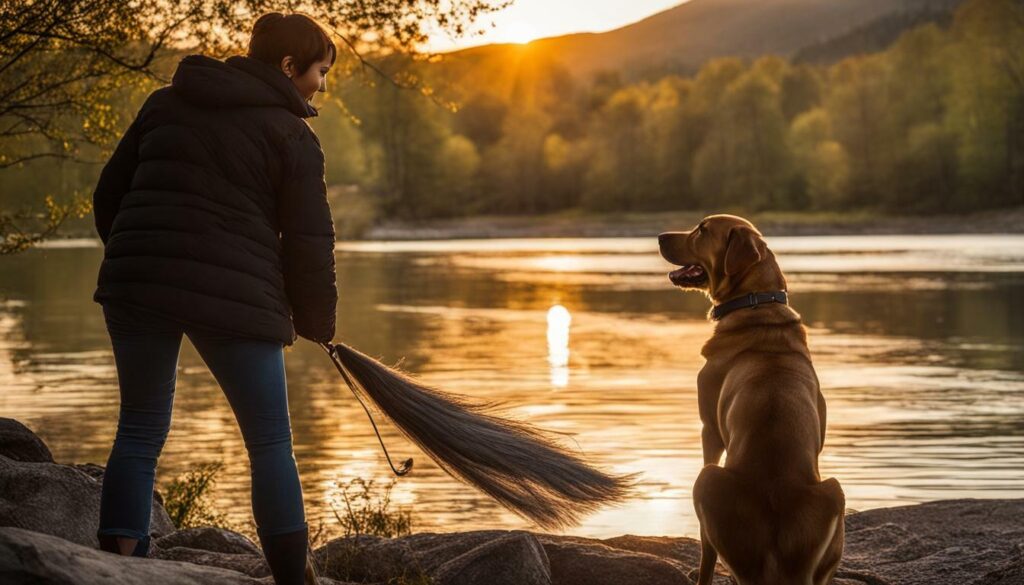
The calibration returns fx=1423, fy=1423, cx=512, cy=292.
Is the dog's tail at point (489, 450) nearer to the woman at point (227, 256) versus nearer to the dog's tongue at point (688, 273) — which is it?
the woman at point (227, 256)

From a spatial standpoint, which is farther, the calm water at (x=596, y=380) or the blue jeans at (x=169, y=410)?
the calm water at (x=596, y=380)

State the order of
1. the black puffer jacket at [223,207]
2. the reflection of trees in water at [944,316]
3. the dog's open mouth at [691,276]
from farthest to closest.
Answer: the reflection of trees in water at [944,316] → the dog's open mouth at [691,276] → the black puffer jacket at [223,207]

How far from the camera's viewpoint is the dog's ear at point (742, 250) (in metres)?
6.41

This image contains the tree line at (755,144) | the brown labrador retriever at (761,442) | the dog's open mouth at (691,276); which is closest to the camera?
the brown labrador retriever at (761,442)

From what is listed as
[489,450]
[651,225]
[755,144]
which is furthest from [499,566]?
[755,144]

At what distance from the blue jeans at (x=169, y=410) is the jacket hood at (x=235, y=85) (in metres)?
0.76

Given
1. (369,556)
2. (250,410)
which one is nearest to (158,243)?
(250,410)

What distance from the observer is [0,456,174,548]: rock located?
6.23 metres

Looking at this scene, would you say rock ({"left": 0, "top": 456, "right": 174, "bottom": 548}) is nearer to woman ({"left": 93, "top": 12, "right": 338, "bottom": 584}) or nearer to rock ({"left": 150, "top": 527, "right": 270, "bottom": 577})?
rock ({"left": 150, "top": 527, "right": 270, "bottom": 577})

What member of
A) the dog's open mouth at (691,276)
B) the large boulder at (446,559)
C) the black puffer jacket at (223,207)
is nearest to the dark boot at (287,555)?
the black puffer jacket at (223,207)

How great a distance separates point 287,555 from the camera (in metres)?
4.98

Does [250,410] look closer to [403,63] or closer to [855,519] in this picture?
[855,519]

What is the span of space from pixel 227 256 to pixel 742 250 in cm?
261

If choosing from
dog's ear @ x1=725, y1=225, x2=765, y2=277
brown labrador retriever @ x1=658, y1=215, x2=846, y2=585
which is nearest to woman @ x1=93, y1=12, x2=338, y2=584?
brown labrador retriever @ x1=658, y1=215, x2=846, y2=585
